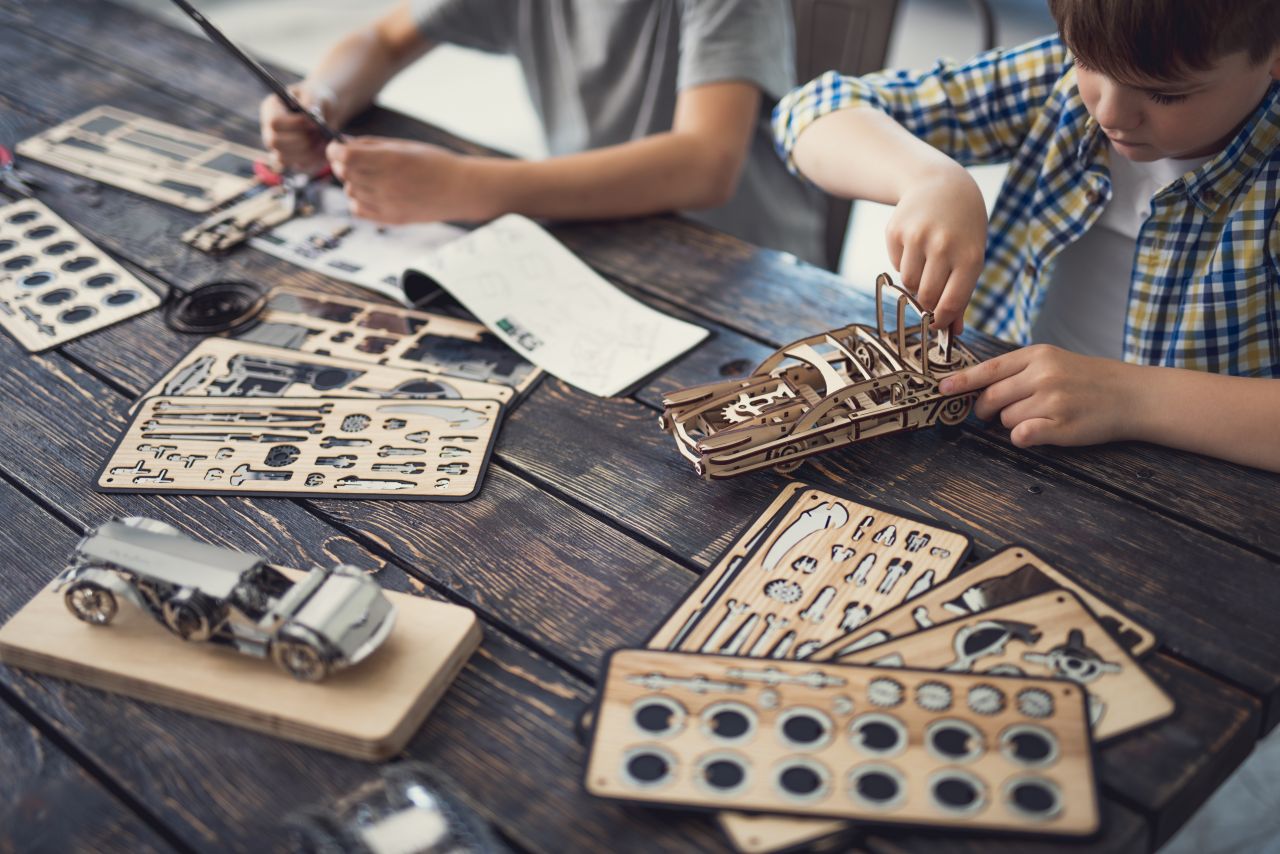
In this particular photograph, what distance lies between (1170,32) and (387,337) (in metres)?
0.71

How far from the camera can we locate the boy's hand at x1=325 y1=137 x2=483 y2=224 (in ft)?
3.82

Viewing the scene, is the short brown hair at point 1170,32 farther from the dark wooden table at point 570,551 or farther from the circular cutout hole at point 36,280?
the circular cutout hole at point 36,280

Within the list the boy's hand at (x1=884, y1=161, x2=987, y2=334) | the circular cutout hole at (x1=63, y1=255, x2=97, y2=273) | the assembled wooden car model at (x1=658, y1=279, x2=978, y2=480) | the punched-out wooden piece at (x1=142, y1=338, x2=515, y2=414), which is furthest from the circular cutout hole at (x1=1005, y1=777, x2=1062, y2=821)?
the circular cutout hole at (x1=63, y1=255, x2=97, y2=273)

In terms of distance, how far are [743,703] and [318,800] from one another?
0.25 metres

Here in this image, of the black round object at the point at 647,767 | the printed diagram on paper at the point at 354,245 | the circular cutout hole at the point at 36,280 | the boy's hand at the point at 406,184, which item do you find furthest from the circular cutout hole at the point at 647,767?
the circular cutout hole at the point at 36,280

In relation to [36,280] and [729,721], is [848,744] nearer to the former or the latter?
[729,721]

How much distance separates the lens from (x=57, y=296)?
1102 mm

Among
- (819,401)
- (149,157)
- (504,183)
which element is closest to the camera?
(819,401)

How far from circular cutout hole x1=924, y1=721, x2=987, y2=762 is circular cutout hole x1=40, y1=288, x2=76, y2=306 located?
947mm

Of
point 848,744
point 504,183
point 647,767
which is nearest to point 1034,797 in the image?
point 848,744

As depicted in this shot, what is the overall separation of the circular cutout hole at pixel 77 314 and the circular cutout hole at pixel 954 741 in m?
0.90

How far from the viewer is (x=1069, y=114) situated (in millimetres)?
1048

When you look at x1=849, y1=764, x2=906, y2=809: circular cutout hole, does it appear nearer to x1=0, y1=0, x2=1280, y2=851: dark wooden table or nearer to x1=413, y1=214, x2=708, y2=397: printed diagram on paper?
x1=0, y1=0, x2=1280, y2=851: dark wooden table

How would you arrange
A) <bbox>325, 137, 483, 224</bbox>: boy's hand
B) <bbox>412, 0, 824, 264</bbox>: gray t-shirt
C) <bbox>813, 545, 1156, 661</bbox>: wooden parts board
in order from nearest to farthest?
<bbox>813, 545, 1156, 661</bbox>: wooden parts board → <bbox>325, 137, 483, 224</bbox>: boy's hand → <bbox>412, 0, 824, 264</bbox>: gray t-shirt
